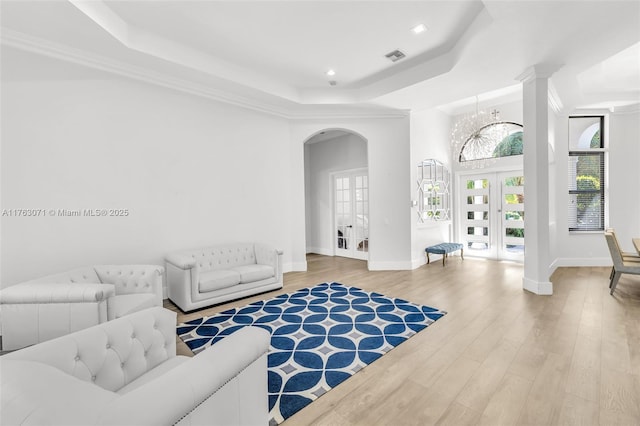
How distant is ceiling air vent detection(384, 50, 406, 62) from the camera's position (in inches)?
158

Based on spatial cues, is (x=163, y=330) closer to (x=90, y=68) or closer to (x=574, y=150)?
(x=90, y=68)

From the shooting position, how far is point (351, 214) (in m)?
7.37

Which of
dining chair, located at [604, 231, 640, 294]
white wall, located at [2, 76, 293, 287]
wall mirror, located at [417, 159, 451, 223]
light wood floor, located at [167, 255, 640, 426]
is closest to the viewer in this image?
light wood floor, located at [167, 255, 640, 426]

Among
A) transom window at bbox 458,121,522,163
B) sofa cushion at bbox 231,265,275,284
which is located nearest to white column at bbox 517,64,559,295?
transom window at bbox 458,121,522,163

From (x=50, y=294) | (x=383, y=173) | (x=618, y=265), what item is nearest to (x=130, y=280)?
(x=50, y=294)

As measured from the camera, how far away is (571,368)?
7.70 feet

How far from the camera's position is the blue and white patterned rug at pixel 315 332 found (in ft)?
7.25

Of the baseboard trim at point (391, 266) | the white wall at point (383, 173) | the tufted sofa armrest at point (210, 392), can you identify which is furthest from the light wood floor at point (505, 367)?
the white wall at point (383, 173)

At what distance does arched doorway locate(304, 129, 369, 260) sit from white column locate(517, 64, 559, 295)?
338 centimetres

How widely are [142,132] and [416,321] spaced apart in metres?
4.38

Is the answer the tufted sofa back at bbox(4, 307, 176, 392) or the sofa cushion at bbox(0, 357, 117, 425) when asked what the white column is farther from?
the sofa cushion at bbox(0, 357, 117, 425)

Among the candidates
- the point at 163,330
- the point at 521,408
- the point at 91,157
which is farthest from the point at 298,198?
the point at 521,408

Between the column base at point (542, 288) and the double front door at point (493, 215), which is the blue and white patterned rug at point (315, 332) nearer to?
the column base at point (542, 288)

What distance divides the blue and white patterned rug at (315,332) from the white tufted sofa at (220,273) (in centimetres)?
35
